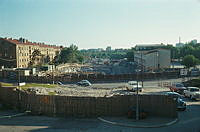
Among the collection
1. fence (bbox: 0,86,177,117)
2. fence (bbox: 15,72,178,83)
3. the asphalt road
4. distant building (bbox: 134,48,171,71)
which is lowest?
the asphalt road

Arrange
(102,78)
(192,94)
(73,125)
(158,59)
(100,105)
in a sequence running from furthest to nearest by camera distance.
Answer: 1. (158,59)
2. (102,78)
3. (192,94)
4. (100,105)
5. (73,125)

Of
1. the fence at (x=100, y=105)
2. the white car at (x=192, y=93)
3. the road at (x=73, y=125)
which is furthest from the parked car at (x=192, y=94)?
the fence at (x=100, y=105)

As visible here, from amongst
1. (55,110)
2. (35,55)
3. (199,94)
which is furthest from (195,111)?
(35,55)

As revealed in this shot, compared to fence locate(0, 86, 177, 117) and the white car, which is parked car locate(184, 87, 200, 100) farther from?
fence locate(0, 86, 177, 117)

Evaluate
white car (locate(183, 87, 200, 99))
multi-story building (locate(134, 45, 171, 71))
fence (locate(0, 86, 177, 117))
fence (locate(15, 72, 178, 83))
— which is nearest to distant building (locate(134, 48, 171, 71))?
multi-story building (locate(134, 45, 171, 71))

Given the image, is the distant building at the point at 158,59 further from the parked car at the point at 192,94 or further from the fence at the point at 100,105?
the fence at the point at 100,105

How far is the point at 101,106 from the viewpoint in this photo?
17.4 m

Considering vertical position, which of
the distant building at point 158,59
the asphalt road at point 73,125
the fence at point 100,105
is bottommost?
the asphalt road at point 73,125

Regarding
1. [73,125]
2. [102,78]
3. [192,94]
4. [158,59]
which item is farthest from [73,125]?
[158,59]

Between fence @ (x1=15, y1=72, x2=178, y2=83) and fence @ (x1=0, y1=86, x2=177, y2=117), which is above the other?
fence @ (x1=15, y1=72, x2=178, y2=83)

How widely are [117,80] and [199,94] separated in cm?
2496

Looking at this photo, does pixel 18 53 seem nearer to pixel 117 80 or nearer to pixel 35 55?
pixel 35 55

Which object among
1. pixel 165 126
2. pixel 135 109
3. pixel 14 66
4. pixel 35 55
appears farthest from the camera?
pixel 35 55

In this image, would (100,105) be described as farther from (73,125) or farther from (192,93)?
(192,93)
